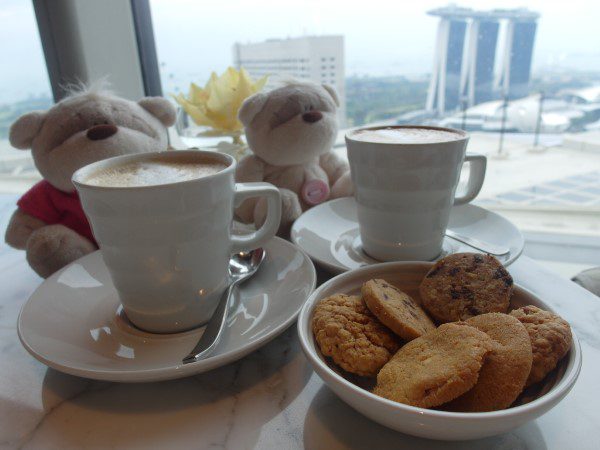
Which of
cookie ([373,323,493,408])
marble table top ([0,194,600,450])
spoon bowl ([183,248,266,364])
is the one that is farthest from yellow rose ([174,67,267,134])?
cookie ([373,323,493,408])

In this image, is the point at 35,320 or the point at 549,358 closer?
the point at 549,358

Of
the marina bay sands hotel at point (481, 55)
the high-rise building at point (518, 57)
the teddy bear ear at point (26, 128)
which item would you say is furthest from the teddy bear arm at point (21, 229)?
the high-rise building at point (518, 57)

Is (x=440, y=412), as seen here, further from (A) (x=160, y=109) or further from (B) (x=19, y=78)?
(B) (x=19, y=78)

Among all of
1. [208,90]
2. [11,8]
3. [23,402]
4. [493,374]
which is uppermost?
[11,8]

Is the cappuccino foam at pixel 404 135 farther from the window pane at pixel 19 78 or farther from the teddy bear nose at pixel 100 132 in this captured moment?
the window pane at pixel 19 78

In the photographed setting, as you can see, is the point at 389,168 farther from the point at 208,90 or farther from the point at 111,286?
the point at 208,90

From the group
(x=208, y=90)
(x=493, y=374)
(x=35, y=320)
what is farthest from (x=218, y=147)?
Result: (x=493, y=374)
